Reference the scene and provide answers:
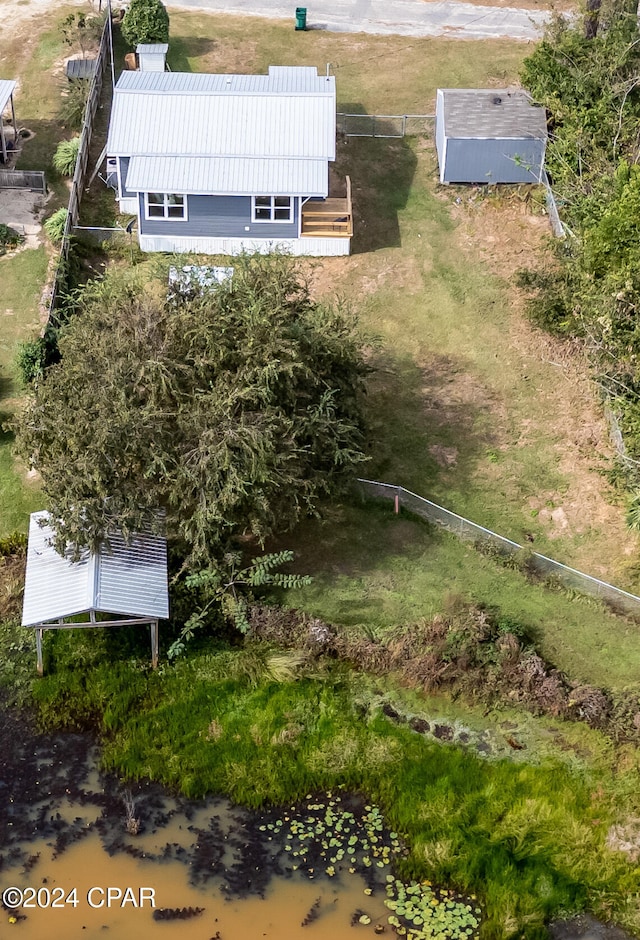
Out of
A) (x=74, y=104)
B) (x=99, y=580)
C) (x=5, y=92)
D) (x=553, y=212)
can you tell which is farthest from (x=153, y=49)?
(x=99, y=580)

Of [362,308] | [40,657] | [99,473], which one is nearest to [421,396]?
[362,308]

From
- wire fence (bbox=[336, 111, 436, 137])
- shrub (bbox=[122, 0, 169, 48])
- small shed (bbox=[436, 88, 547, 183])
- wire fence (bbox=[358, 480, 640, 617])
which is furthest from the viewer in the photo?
shrub (bbox=[122, 0, 169, 48])

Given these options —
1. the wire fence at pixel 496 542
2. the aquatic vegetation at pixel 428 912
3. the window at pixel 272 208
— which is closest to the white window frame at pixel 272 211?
the window at pixel 272 208

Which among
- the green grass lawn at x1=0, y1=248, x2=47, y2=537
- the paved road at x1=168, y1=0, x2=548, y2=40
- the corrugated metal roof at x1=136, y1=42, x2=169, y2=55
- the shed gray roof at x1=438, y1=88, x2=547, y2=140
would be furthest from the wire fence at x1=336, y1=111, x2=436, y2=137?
the green grass lawn at x1=0, y1=248, x2=47, y2=537

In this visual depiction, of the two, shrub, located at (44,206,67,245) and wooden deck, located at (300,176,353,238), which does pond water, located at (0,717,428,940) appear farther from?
wooden deck, located at (300,176,353,238)

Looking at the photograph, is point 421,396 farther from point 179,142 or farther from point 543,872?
point 543,872
